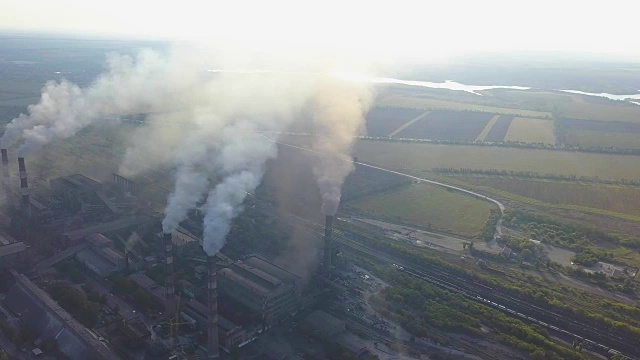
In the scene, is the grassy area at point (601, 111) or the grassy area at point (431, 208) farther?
the grassy area at point (601, 111)

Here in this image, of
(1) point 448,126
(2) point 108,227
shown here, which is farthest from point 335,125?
(2) point 108,227

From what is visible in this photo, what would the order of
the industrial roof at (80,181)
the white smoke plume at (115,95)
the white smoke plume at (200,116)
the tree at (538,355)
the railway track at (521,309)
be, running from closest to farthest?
the tree at (538,355), the railway track at (521,309), the white smoke plume at (200,116), the industrial roof at (80,181), the white smoke plume at (115,95)

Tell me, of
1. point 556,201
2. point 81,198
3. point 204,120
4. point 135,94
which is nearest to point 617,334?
point 556,201

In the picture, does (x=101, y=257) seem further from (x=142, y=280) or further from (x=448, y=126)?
(x=448, y=126)

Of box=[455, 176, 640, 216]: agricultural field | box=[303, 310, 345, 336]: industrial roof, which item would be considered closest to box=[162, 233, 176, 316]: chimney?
box=[303, 310, 345, 336]: industrial roof

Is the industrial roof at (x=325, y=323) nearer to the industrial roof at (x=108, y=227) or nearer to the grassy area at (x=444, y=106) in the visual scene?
the industrial roof at (x=108, y=227)

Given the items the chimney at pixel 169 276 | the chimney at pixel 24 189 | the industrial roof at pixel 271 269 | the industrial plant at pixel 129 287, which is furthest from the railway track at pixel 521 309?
the chimney at pixel 24 189
